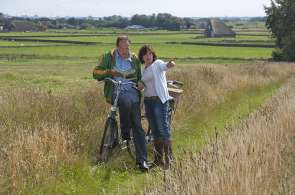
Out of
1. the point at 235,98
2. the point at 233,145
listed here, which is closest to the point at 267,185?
the point at 233,145

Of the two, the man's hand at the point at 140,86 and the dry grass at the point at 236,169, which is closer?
the dry grass at the point at 236,169

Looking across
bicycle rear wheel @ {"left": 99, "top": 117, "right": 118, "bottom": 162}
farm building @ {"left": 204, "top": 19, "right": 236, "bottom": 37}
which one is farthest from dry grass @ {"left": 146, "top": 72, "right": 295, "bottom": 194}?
farm building @ {"left": 204, "top": 19, "right": 236, "bottom": 37}

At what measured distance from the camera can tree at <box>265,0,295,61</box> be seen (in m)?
57.6

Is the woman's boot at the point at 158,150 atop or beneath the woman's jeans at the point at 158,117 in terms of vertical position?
beneath

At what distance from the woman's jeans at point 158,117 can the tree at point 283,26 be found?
50.4m

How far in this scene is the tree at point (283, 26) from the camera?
57.6 metres

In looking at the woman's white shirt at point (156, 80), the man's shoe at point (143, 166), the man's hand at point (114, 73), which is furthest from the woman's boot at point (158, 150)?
the man's hand at point (114, 73)

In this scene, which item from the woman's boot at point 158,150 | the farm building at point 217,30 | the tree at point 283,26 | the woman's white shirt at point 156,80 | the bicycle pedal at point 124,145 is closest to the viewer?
the woman's white shirt at point 156,80

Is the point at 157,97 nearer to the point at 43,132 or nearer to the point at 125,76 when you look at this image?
the point at 125,76

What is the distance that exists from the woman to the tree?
5042 cm

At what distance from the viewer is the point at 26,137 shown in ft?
25.3

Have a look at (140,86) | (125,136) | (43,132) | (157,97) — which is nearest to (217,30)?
(125,136)

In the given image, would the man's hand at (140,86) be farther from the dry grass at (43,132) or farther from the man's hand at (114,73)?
the dry grass at (43,132)

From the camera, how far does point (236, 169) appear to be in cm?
537
